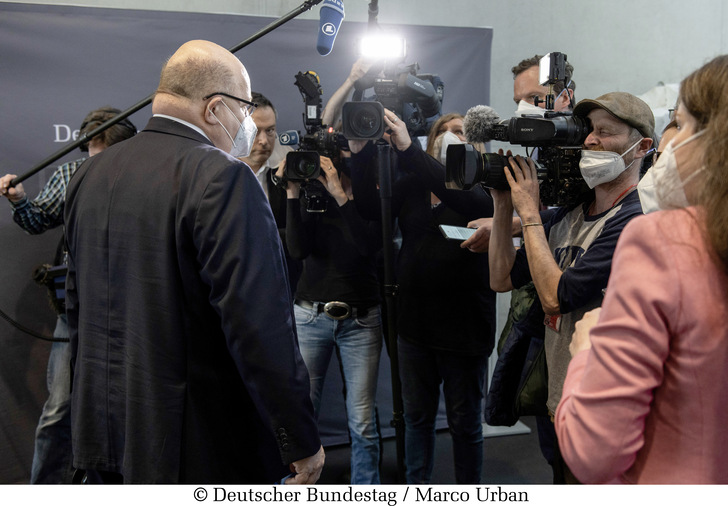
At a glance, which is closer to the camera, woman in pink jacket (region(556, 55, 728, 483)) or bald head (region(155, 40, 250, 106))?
woman in pink jacket (region(556, 55, 728, 483))

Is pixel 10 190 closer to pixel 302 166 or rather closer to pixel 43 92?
pixel 43 92

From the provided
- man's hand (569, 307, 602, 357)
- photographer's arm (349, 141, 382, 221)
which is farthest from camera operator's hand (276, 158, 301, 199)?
man's hand (569, 307, 602, 357)

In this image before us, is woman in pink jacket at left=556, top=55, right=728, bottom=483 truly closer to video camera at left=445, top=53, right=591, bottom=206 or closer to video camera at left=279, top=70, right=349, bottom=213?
video camera at left=445, top=53, right=591, bottom=206

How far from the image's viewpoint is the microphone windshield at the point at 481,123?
1.78 meters

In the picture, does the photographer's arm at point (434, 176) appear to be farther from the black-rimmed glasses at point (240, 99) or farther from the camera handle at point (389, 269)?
the black-rimmed glasses at point (240, 99)

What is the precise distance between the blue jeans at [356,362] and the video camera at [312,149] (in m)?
0.49

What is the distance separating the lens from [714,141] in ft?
2.47

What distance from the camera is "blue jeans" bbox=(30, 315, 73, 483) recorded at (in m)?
2.54

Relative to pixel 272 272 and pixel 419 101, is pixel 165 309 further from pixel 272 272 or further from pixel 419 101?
pixel 419 101

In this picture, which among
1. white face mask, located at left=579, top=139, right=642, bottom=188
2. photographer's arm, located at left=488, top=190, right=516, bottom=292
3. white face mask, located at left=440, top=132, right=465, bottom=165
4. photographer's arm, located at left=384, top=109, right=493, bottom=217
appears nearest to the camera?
white face mask, located at left=579, top=139, right=642, bottom=188

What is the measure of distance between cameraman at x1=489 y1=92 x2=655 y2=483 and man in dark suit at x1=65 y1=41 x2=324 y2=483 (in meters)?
0.68

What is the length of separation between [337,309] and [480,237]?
27.7 inches

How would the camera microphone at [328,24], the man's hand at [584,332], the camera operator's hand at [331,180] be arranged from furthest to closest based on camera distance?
the camera operator's hand at [331,180], the camera microphone at [328,24], the man's hand at [584,332]

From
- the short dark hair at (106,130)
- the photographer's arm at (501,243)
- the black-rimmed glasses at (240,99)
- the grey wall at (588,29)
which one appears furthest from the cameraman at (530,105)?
the short dark hair at (106,130)
